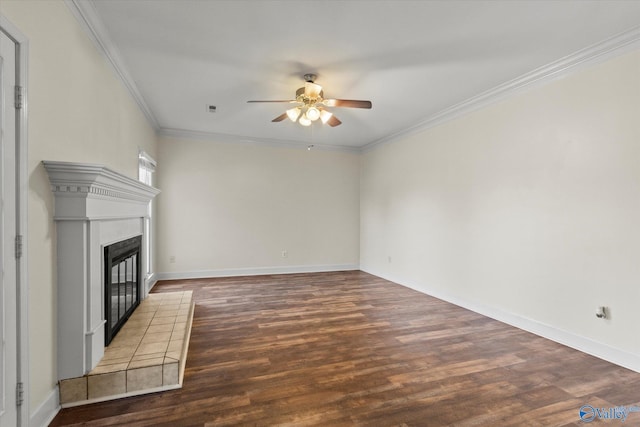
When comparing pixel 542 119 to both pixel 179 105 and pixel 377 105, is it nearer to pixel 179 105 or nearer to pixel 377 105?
pixel 377 105

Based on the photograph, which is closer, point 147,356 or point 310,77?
point 147,356

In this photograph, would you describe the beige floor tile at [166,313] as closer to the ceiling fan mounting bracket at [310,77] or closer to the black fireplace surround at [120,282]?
the black fireplace surround at [120,282]

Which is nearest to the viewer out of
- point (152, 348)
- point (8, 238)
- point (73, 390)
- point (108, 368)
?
point (8, 238)

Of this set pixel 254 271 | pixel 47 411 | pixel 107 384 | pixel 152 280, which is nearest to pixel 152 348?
pixel 107 384

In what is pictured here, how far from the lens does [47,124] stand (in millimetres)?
1772

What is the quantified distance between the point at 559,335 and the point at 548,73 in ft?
8.61

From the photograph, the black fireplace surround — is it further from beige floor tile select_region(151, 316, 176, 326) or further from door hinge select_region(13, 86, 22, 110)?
door hinge select_region(13, 86, 22, 110)

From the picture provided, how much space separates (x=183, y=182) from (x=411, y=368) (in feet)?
15.8

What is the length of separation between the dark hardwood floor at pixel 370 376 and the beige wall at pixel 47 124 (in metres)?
Answer: 0.54

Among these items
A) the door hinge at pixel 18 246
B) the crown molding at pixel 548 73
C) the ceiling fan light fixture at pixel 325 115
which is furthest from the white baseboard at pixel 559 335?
the door hinge at pixel 18 246

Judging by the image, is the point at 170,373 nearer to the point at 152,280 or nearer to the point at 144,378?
the point at 144,378

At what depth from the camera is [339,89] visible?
3543mm

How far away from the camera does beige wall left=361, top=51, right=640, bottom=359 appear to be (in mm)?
2520

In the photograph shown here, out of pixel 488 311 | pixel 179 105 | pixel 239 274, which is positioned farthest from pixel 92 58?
pixel 488 311
